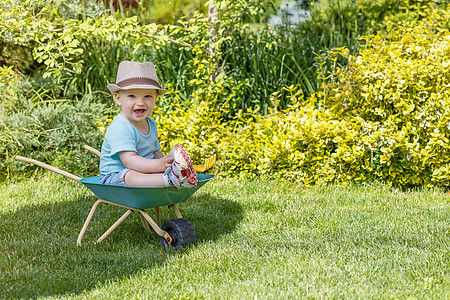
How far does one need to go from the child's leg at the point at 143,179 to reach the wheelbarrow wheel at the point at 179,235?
14.6 inches

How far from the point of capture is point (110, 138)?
3.22 meters

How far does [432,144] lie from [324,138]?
0.99 m

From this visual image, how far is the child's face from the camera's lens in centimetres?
319

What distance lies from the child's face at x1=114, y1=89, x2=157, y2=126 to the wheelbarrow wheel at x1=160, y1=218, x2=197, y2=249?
0.75 meters

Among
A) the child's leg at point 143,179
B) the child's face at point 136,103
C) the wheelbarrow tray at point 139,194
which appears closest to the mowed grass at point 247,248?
the wheelbarrow tray at point 139,194

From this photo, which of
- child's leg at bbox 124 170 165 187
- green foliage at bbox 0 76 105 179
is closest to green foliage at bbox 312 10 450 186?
child's leg at bbox 124 170 165 187

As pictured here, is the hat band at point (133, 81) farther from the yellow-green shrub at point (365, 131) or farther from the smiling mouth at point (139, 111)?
the yellow-green shrub at point (365, 131)

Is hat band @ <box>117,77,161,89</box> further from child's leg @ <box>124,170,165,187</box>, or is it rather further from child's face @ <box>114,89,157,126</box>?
child's leg @ <box>124,170,165,187</box>

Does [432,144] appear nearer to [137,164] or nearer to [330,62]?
[330,62]

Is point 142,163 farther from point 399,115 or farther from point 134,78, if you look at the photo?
point 399,115

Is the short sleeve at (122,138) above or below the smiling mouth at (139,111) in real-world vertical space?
below

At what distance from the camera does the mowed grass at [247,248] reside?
256 cm

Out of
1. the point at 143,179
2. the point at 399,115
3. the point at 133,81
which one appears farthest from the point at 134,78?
the point at 399,115

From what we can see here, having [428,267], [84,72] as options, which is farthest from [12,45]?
[428,267]
